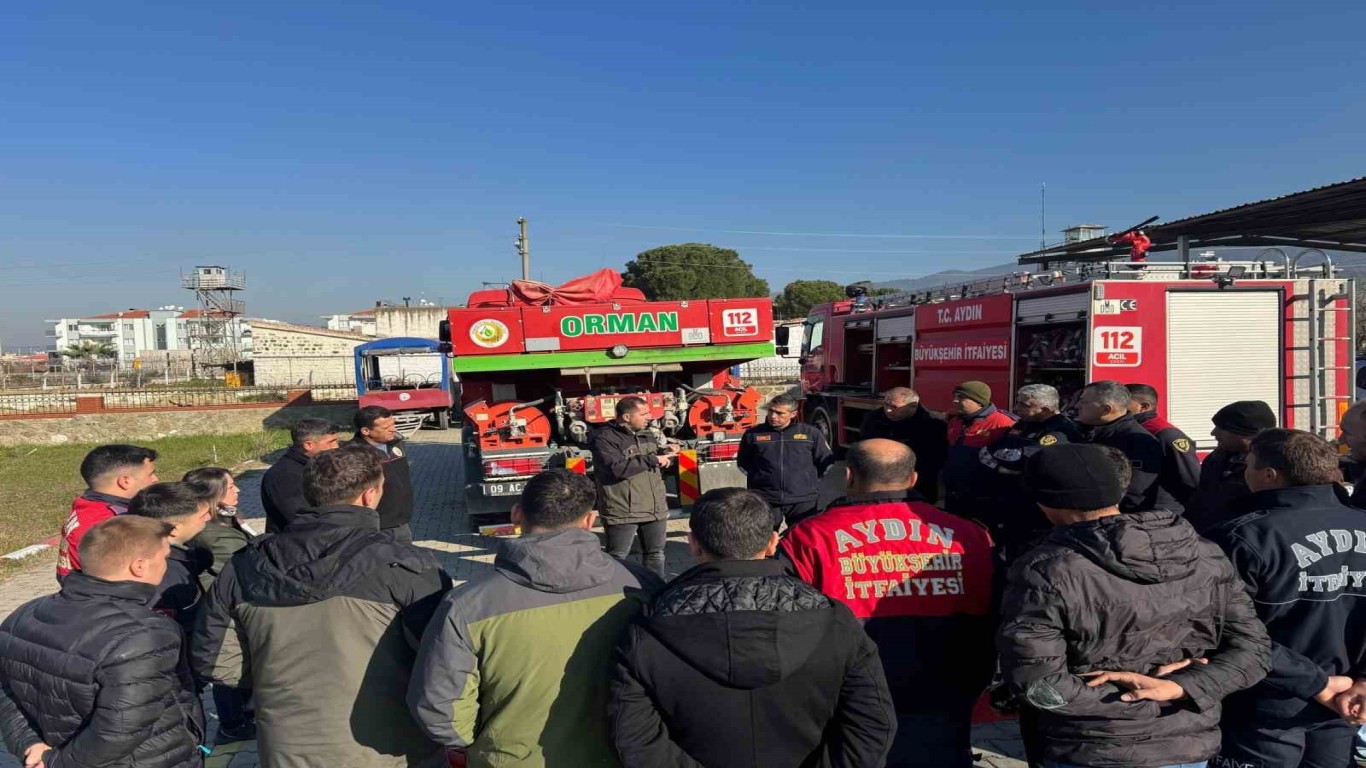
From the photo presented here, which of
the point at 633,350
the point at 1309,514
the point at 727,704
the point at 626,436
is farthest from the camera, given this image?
the point at 633,350

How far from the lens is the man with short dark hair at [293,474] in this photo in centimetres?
439

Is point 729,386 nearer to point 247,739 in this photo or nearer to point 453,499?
point 453,499

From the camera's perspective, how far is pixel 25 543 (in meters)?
8.91

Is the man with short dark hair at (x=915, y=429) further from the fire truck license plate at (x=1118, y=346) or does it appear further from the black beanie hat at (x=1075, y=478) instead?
the black beanie hat at (x=1075, y=478)

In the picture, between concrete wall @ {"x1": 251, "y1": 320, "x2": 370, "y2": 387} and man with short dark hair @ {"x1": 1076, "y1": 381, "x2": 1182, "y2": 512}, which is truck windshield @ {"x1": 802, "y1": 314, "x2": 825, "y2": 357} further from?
concrete wall @ {"x1": 251, "y1": 320, "x2": 370, "y2": 387}

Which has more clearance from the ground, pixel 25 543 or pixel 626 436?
pixel 626 436

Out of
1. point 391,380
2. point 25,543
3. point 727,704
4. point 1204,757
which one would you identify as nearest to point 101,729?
point 727,704

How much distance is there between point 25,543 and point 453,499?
15.6 feet

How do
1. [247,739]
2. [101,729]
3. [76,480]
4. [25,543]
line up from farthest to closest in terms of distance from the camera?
[76,480] < [25,543] < [247,739] < [101,729]

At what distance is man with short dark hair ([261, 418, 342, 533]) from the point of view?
4.39m

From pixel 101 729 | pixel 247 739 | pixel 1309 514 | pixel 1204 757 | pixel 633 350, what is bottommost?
pixel 247 739

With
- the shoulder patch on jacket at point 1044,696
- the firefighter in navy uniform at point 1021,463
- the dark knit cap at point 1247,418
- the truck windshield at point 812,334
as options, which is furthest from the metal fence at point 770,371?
the shoulder patch on jacket at point 1044,696

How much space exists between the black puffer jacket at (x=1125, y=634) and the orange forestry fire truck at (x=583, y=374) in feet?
18.6

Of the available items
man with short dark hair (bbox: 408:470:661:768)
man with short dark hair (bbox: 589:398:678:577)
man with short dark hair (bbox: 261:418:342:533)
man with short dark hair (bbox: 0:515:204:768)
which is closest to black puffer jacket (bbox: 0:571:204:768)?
man with short dark hair (bbox: 0:515:204:768)
